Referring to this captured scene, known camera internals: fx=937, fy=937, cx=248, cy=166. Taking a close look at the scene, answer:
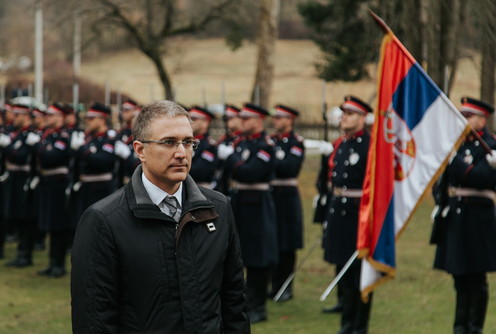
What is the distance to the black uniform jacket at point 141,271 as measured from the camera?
3588mm

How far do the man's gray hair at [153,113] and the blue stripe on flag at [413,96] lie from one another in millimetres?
2921

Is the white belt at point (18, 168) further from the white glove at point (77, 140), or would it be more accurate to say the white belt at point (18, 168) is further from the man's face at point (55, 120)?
the white glove at point (77, 140)

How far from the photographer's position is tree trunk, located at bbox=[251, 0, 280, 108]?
24.8m

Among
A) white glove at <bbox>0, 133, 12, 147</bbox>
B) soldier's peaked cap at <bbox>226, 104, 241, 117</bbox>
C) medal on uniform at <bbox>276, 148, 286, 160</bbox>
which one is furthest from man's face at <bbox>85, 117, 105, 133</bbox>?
white glove at <bbox>0, 133, 12, 147</bbox>

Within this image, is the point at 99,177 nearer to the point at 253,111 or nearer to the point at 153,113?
the point at 253,111

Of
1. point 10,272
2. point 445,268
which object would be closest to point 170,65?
point 10,272

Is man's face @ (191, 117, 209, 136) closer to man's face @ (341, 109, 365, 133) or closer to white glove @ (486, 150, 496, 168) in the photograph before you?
man's face @ (341, 109, 365, 133)

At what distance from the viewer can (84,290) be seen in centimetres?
360

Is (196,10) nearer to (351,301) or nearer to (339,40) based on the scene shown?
(339,40)

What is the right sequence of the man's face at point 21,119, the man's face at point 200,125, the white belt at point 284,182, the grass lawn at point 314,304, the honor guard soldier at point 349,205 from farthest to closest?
the man's face at point 21,119 < the white belt at point 284,182 < the man's face at point 200,125 < the grass lawn at point 314,304 < the honor guard soldier at point 349,205

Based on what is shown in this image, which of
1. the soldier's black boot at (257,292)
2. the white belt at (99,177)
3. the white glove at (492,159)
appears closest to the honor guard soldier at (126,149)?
the white belt at (99,177)

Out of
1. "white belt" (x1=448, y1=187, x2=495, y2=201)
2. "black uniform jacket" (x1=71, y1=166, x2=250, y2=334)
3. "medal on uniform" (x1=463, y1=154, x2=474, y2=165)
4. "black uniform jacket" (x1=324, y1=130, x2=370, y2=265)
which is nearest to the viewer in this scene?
"black uniform jacket" (x1=71, y1=166, x2=250, y2=334)

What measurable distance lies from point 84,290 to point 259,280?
5.40m

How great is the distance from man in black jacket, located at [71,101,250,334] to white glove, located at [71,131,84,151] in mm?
7305
